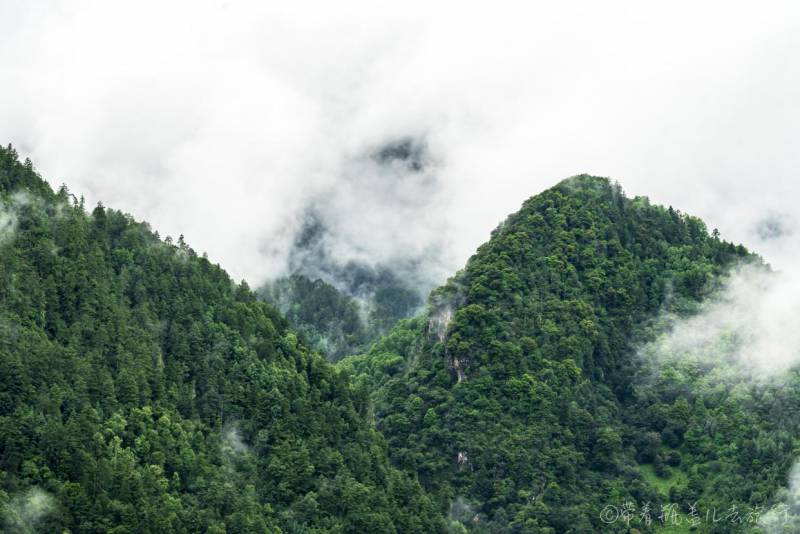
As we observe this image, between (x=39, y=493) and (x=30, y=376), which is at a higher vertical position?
(x=30, y=376)

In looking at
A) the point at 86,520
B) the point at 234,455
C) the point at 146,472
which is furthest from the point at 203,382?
the point at 86,520

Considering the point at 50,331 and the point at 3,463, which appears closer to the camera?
the point at 3,463

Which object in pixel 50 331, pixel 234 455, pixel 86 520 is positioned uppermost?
pixel 50 331

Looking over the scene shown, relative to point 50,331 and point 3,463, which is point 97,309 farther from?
point 3,463

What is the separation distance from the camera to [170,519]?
171500 mm

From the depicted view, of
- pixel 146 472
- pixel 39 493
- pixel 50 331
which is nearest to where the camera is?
pixel 39 493

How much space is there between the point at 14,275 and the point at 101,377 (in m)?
16.1

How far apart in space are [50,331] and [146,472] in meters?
22.0

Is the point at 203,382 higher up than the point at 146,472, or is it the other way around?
the point at 203,382

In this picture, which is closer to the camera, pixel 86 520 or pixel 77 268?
pixel 86 520

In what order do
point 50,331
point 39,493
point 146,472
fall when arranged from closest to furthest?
point 39,493, point 146,472, point 50,331

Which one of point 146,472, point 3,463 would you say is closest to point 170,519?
point 146,472

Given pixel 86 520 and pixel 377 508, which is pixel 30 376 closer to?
pixel 86 520

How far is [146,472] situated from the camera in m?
175
